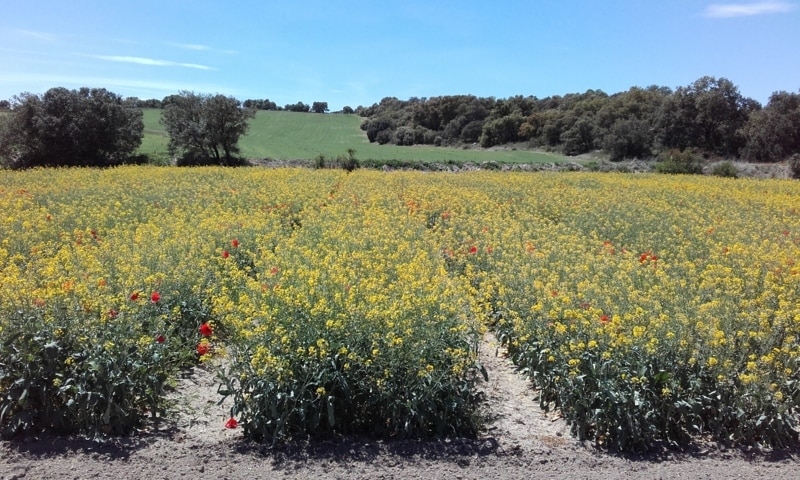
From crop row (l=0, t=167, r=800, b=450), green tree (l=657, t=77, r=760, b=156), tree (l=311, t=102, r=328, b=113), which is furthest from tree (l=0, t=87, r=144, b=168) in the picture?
tree (l=311, t=102, r=328, b=113)

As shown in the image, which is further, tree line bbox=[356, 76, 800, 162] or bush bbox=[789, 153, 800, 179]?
tree line bbox=[356, 76, 800, 162]

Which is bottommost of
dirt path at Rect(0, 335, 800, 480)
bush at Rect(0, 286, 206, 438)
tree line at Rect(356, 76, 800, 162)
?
dirt path at Rect(0, 335, 800, 480)

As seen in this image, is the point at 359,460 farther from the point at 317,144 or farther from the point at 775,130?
the point at 317,144

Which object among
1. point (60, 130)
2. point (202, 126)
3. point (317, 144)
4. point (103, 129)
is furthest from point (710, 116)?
point (60, 130)

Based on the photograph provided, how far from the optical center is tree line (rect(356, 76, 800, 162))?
5316cm

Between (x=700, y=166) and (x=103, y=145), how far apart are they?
42131 millimetres

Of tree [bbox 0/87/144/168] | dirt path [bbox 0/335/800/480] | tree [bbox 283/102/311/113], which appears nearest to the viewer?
dirt path [bbox 0/335/800/480]

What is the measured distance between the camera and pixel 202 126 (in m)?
45.3

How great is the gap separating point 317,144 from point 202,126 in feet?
96.4

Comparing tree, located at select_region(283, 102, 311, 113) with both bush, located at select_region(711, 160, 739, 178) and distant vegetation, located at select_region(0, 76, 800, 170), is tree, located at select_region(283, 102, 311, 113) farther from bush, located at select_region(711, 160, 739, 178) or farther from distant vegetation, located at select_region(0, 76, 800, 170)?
bush, located at select_region(711, 160, 739, 178)

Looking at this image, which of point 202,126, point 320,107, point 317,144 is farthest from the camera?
point 320,107

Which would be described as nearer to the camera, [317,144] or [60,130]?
[60,130]

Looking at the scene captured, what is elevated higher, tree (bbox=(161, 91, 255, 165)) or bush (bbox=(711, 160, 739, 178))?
tree (bbox=(161, 91, 255, 165))

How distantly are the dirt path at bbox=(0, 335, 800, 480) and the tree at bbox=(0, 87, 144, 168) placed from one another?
3894 centimetres
